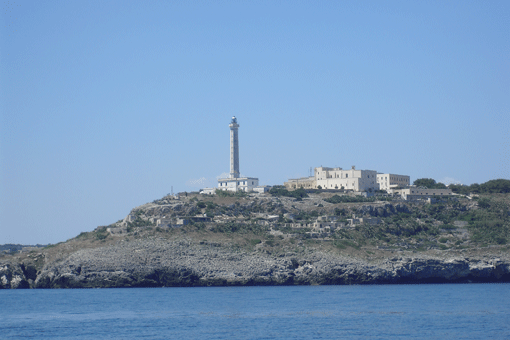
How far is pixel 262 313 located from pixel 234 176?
70.2 m

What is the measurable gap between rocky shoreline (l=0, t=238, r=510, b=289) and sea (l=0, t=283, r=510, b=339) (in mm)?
4709

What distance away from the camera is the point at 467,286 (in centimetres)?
7600

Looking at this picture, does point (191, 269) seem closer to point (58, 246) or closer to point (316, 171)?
point (58, 246)

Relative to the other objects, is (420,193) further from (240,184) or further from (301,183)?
(240,184)

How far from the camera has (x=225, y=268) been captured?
76625 millimetres

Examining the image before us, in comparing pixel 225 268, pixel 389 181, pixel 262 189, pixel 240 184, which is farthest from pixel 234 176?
pixel 225 268

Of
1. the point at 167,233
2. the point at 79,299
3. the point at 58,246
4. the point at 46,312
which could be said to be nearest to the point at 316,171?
the point at 167,233

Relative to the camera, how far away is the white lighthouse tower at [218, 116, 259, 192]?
117250 millimetres

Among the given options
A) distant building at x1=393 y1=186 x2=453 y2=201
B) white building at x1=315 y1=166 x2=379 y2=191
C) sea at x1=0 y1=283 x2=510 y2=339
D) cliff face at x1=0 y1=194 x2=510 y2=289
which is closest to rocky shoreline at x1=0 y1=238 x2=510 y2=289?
cliff face at x1=0 y1=194 x2=510 y2=289

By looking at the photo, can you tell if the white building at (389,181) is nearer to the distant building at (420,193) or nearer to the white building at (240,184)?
the distant building at (420,193)

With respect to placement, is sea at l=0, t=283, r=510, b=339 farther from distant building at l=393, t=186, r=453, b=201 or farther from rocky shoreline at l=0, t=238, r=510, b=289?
distant building at l=393, t=186, r=453, b=201

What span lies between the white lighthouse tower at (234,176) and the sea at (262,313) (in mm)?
45639

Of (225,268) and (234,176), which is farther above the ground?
(234,176)

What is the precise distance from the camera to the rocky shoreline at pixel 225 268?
7681 centimetres
